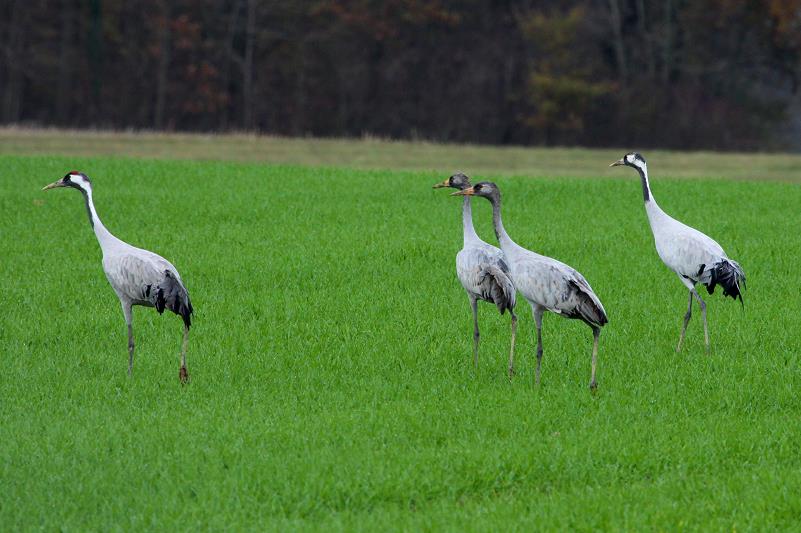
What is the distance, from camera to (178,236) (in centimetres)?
2083

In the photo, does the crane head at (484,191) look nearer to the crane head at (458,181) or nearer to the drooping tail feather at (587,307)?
the crane head at (458,181)

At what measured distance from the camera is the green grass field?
27.4 feet

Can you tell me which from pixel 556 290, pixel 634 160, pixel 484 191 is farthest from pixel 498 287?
pixel 634 160

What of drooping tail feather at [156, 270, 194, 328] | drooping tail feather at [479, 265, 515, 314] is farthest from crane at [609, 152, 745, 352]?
drooping tail feather at [156, 270, 194, 328]

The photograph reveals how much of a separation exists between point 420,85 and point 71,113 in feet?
51.3

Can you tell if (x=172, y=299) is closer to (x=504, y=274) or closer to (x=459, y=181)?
(x=504, y=274)

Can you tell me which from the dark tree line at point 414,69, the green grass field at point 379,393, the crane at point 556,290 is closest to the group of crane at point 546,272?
the crane at point 556,290

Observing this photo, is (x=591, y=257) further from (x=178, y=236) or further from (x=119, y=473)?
(x=119, y=473)

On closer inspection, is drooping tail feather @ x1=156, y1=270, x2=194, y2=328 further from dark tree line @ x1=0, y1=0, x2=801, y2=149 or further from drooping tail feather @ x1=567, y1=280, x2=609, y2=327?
dark tree line @ x1=0, y1=0, x2=801, y2=149

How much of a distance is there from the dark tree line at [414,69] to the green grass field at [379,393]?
33.6 metres

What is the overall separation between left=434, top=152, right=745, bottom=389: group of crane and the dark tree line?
1623 inches

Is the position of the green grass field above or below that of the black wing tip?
below

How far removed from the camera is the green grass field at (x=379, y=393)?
834 cm

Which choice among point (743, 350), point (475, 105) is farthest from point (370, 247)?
point (475, 105)
